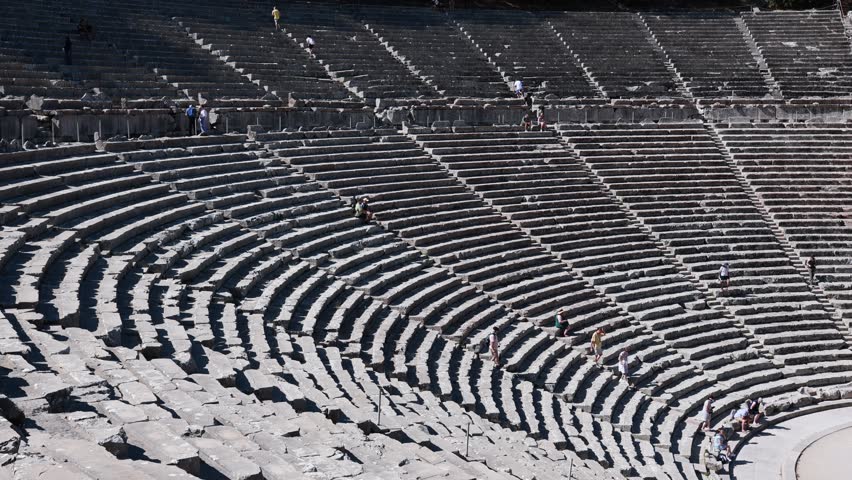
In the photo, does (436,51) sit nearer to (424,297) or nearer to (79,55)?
(79,55)

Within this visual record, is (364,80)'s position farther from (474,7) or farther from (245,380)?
(245,380)

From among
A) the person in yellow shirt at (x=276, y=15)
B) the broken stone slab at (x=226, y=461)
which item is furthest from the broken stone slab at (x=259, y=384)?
the person in yellow shirt at (x=276, y=15)

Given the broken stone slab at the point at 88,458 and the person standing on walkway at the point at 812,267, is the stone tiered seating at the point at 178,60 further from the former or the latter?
the broken stone slab at the point at 88,458

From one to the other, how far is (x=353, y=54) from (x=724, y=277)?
1411cm

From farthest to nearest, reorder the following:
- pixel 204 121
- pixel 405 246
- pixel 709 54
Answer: pixel 709 54 < pixel 204 121 < pixel 405 246

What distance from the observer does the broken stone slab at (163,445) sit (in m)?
7.06

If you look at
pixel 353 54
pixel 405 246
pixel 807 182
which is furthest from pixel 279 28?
pixel 807 182

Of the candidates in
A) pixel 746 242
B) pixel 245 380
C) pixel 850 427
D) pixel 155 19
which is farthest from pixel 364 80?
pixel 245 380

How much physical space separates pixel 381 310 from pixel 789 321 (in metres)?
11.1

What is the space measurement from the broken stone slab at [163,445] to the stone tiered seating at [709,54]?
29.7m

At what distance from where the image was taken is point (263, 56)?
2909 centimetres

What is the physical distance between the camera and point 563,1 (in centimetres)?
4322

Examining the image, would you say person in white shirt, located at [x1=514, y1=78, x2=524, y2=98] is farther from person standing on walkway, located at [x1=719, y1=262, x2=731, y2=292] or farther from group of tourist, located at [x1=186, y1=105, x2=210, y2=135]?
group of tourist, located at [x1=186, y1=105, x2=210, y2=135]

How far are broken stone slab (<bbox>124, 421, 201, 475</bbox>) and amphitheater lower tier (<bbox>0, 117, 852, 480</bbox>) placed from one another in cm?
3
